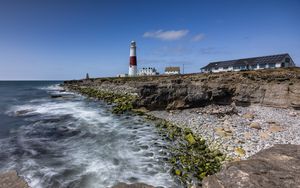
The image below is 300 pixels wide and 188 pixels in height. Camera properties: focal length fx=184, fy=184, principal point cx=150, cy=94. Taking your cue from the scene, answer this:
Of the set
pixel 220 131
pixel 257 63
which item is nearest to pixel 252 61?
pixel 257 63

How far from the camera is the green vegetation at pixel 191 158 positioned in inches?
279

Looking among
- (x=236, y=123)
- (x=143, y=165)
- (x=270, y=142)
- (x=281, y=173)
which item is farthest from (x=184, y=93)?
(x=281, y=173)

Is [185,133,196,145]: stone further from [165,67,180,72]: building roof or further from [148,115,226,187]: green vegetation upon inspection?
[165,67,180,72]: building roof

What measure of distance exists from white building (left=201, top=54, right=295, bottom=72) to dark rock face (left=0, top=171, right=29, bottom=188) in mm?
57168

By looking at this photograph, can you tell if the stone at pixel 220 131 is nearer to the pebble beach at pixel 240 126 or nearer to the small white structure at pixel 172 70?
the pebble beach at pixel 240 126

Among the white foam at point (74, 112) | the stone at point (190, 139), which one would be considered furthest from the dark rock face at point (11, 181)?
the white foam at point (74, 112)

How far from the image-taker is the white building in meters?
48.9

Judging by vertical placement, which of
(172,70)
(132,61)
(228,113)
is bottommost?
(228,113)

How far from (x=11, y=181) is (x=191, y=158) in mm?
7029

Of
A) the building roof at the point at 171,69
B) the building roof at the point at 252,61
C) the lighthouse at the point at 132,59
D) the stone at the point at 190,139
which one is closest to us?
the stone at the point at 190,139

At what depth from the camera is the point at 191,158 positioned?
27.2 ft

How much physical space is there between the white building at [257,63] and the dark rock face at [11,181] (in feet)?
188

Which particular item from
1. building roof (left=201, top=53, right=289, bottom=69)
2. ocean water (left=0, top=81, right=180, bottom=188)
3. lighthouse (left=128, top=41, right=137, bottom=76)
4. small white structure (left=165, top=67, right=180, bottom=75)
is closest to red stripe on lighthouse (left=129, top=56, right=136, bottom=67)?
lighthouse (left=128, top=41, right=137, bottom=76)

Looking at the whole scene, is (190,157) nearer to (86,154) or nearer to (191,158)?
(191,158)
